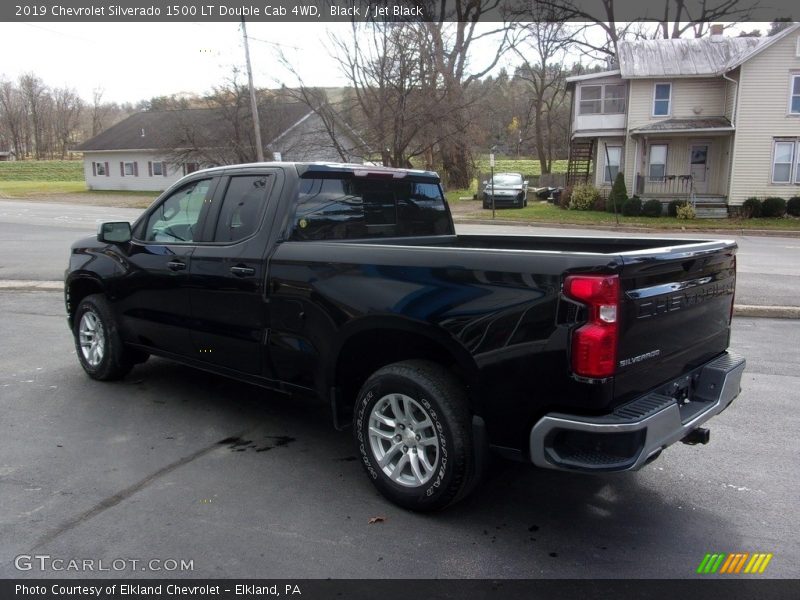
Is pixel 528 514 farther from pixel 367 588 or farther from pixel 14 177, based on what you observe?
pixel 14 177

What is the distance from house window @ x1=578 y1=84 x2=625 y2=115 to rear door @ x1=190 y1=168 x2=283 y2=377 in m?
31.9

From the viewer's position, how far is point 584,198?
3177 cm

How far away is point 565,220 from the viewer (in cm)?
2759

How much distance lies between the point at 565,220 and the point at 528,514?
25.2 metres

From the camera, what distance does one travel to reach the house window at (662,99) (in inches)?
1240

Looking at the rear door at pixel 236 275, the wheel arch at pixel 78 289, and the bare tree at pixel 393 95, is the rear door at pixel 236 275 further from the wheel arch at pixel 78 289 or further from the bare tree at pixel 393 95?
the bare tree at pixel 393 95

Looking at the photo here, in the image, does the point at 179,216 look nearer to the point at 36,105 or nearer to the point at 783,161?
the point at 783,161

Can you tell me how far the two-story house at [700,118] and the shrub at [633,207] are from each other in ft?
8.65

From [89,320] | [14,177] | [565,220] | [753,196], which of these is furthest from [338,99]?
[14,177]

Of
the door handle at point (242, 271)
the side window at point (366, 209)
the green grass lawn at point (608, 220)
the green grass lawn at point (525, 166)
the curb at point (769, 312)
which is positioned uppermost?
the green grass lawn at point (525, 166)

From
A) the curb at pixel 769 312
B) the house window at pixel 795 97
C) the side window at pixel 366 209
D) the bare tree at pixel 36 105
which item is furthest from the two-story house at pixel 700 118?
the bare tree at pixel 36 105

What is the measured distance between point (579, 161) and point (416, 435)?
36.6m

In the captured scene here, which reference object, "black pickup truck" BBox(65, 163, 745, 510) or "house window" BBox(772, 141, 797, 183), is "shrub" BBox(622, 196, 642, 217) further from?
"black pickup truck" BBox(65, 163, 745, 510)

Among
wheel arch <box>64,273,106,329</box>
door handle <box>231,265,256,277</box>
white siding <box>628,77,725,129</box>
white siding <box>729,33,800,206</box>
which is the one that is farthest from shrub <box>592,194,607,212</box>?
door handle <box>231,265,256,277</box>
